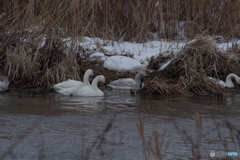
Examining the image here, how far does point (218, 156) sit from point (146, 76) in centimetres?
641

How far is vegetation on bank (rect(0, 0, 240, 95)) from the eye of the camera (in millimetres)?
8750

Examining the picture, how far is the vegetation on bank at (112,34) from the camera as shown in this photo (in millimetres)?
8750

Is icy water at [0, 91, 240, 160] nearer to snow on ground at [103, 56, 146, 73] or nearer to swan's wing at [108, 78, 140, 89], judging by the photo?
swan's wing at [108, 78, 140, 89]

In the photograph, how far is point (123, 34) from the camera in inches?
476

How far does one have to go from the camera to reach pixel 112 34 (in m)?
11.6

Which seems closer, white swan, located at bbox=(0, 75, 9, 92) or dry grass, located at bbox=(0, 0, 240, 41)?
white swan, located at bbox=(0, 75, 9, 92)

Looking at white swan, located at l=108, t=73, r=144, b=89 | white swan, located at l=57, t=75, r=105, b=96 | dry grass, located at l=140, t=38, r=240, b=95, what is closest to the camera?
white swan, located at l=57, t=75, r=105, b=96

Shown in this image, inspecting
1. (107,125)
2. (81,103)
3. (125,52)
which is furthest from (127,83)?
(107,125)

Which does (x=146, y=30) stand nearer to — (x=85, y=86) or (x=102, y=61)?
(x=102, y=61)

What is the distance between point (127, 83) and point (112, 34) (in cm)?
259

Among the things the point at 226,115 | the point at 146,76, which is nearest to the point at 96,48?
the point at 146,76

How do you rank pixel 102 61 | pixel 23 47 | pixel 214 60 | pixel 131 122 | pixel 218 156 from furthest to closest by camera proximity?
pixel 102 61, pixel 214 60, pixel 23 47, pixel 131 122, pixel 218 156

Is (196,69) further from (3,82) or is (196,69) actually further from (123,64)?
(3,82)

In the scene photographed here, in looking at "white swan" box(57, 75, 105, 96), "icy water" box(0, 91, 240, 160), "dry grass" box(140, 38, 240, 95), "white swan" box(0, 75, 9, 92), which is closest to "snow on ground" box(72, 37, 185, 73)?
"dry grass" box(140, 38, 240, 95)
